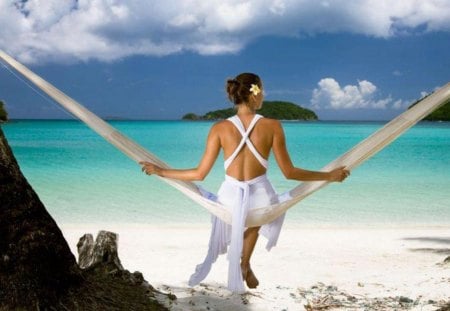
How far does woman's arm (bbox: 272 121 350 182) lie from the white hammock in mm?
44

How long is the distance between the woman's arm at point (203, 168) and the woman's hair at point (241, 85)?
0.14 metres

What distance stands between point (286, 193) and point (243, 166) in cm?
23

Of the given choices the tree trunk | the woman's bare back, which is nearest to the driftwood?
the tree trunk

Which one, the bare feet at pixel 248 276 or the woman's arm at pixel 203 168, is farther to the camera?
the bare feet at pixel 248 276

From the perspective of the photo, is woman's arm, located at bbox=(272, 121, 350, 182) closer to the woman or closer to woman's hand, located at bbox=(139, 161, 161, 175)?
the woman

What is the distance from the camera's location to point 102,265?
340 centimetres

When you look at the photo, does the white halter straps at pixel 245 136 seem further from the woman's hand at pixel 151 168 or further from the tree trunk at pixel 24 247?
the tree trunk at pixel 24 247

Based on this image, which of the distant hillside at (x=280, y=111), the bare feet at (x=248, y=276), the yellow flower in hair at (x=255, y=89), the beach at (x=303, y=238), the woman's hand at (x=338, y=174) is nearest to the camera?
the yellow flower in hair at (x=255, y=89)

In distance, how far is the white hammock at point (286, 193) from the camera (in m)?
2.44

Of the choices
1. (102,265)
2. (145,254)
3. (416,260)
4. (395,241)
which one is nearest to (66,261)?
(102,265)

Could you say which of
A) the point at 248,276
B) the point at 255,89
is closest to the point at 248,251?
the point at 248,276

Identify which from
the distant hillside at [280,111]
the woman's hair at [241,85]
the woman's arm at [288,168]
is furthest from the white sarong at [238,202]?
the distant hillside at [280,111]

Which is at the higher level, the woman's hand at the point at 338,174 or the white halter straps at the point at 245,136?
the white halter straps at the point at 245,136

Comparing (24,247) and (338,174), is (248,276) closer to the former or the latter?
(338,174)
